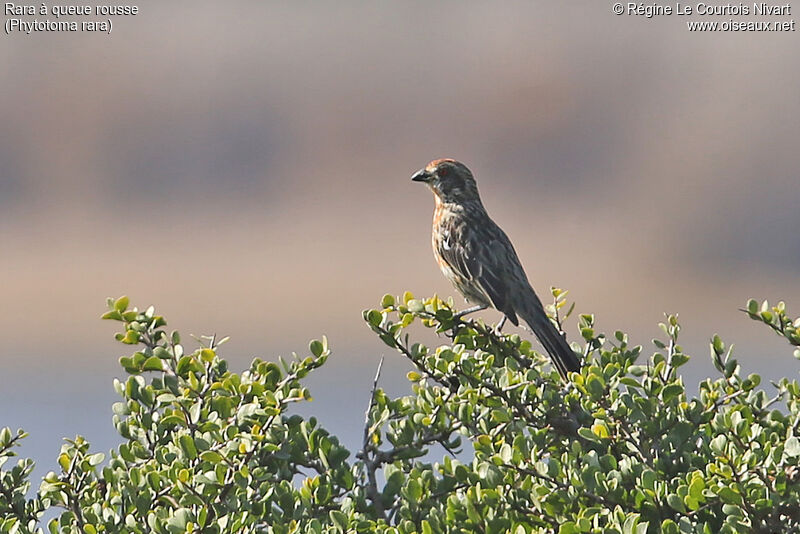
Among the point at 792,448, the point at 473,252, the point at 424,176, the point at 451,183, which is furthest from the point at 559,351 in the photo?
the point at 424,176

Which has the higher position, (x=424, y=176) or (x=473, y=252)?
(x=424, y=176)

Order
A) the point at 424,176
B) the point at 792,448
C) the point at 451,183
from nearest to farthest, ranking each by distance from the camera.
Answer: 1. the point at 792,448
2. the point at 451,183
3. the point at 424,176

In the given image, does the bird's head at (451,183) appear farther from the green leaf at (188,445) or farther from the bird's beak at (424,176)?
the green leaf at (188,445)

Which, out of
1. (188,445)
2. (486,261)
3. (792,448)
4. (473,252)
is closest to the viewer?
(792,448)

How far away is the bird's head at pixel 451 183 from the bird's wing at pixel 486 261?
34 cm

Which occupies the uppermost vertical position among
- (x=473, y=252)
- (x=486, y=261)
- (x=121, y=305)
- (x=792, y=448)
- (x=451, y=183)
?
(x=451, y=183)

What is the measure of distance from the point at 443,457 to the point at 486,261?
3382 millimetres

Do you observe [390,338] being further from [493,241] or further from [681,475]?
[493,241]

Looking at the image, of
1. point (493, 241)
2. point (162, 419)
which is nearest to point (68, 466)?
point (162, 419)

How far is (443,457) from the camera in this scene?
8.18 feet

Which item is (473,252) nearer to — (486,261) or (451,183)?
(486,261)

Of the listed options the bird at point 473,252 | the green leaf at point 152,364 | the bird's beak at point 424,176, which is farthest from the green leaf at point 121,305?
the bird's beak at point 424,176

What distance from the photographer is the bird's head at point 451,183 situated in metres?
6.41

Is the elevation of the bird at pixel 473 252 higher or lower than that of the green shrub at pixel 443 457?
higher
